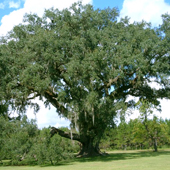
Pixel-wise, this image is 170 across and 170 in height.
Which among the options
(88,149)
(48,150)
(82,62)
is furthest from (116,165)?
(88,149)

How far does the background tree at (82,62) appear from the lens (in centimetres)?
1589

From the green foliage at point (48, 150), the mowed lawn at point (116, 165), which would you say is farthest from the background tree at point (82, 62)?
the mowed lawn at point (116, 165)

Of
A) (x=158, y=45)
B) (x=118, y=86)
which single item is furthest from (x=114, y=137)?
(x=158, y=45)

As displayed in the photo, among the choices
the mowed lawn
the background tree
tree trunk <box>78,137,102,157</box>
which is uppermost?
the background tree

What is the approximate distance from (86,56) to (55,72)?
2.66 metres

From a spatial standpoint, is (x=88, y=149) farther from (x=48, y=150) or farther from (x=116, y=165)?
(x=116, y=165)

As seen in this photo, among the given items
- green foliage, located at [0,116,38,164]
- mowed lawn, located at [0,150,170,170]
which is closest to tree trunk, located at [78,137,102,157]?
mowed lawn, located at [0,150,170,170]

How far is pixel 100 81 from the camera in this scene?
16500mm

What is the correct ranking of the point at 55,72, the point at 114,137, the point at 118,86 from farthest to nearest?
1. the point at 114,137
2. the point at 118,86
3. the point at 55,72

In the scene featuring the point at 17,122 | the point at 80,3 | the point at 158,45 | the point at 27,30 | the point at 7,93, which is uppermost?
the point at 80,3

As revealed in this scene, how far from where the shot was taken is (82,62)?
15.8 metres

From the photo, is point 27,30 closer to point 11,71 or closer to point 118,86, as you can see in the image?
point 11,71

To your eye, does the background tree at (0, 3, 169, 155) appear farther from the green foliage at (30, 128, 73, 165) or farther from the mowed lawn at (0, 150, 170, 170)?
the mowed lawn at (0, 150, 170, 170)

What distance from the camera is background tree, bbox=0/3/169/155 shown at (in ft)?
52.1
